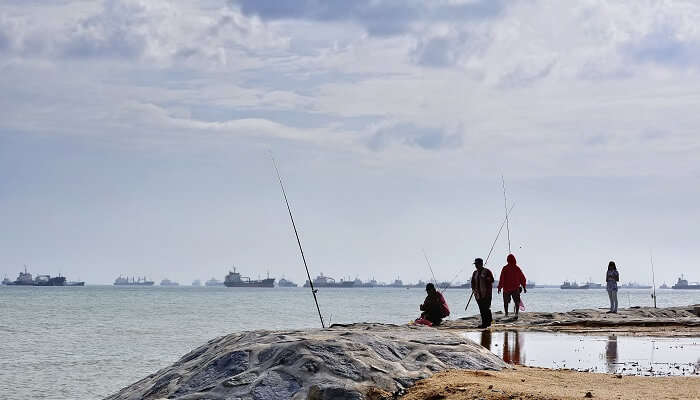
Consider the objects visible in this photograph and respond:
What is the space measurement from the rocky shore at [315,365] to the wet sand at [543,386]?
0.15 metres

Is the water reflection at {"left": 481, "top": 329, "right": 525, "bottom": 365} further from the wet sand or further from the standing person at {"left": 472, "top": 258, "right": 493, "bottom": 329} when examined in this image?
the wet sand

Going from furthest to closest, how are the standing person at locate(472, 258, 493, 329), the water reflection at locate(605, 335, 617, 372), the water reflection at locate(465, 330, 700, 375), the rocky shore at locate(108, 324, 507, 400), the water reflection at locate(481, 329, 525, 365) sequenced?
the standing person at locate(472, 258, 493, 329) < the water reflection at locate(481, 329, 525, 365) < the water reflection at locate(605, 335, 617, 372) < the water reflection at locate(465, 330, 700, 375) < the rocky shore at locate(108, 324, 507, 400)

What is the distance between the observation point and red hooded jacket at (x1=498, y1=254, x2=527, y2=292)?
2241 centimetres

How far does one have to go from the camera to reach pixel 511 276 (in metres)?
22.5

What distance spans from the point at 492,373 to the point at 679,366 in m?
4.14

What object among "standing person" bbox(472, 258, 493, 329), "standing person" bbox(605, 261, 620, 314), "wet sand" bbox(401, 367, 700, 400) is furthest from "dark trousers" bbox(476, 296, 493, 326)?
"wet sand" bbox(401, 367, 700, 400)

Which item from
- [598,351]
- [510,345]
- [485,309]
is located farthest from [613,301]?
[598,351]

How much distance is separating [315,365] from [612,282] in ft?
68.0

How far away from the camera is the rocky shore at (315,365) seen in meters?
9.16

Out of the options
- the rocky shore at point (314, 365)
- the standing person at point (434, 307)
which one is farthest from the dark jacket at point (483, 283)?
the rocky shore at point (314, 365)

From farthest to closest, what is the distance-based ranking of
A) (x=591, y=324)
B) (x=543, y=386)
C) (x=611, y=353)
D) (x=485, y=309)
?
1. (x=591, y=324)
2. (x=485, y=309)
3. (x=611, y=353)
4. (x=543, y=386)

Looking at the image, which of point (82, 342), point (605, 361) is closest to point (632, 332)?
point (605, 361)

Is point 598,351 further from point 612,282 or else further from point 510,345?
point 612,282

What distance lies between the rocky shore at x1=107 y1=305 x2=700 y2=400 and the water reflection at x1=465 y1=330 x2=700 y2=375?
269 centimetres
